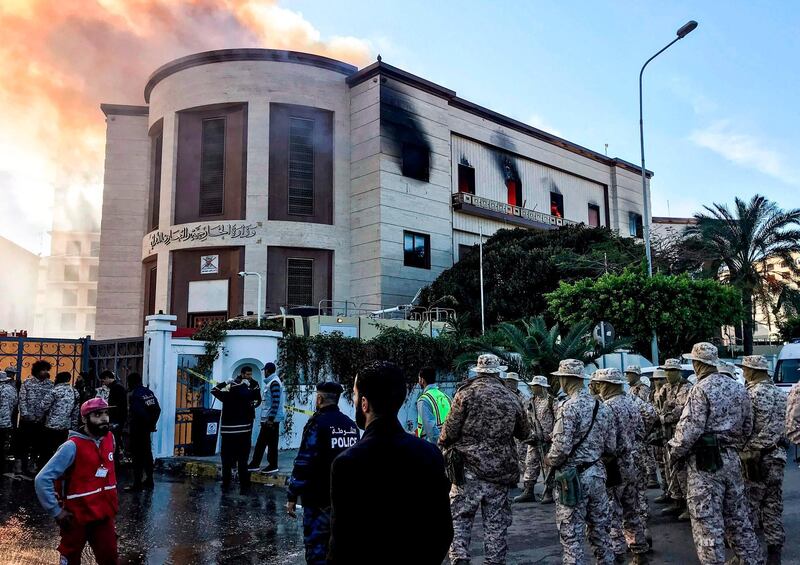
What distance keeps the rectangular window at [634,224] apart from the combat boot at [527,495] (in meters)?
40.2

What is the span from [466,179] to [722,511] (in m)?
32.7

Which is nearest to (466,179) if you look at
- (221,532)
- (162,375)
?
(162,375)

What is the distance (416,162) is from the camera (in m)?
34.2

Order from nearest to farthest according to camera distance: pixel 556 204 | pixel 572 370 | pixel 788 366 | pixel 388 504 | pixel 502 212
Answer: pixel 388 504, pixel 572 370, pixel 788 366, pixel 502 212, pixel 556 204

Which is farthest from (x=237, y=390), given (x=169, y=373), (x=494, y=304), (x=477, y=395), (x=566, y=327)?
(x=494, y=304)

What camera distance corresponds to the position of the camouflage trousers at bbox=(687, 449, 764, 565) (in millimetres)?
5422

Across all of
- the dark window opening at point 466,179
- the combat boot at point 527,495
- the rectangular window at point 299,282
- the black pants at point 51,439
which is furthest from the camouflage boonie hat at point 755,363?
the dark window opening at point 466,179

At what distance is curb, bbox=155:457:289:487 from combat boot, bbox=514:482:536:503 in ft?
11.9

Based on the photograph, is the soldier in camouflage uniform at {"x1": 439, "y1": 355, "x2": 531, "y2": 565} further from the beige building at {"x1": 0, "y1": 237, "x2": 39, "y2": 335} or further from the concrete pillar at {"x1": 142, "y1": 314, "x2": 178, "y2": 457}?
the beige building at {"x1": 0, "y1": 237, "x2": 39, "y2": 335}

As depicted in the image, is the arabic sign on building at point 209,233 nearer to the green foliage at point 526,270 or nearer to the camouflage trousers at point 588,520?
the green foliage at point 526,270

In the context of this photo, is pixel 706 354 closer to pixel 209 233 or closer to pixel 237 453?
pixel 237 453

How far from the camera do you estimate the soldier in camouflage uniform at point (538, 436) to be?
958 centimetres

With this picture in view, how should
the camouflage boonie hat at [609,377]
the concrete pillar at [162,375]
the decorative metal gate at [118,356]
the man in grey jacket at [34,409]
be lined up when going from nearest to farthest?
the camouflage boonie hat at [609,377] → the man in grey jacket at [34,409] → the concrete pillar at [162,375] → the decorative metal gate at [118,356]

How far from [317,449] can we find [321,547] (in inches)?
25.8
